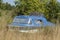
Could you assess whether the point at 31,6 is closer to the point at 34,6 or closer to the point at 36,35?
the point at 34,6

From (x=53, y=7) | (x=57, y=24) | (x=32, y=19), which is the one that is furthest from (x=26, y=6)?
(x=57, y=24)

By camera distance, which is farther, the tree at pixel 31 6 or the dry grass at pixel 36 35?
the tree at pixel 31 6

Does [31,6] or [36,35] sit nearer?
[36,35]

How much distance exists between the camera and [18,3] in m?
20.6

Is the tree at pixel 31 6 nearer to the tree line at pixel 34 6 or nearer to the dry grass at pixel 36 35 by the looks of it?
the tree line at pixel 34 6

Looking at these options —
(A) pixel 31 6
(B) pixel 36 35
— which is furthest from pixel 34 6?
(B) pixel 36 35

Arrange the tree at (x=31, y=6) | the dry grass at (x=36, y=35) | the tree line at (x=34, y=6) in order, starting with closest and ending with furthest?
1. the dry grass at (x=36, y=35)
2. the tree line at (x=34, y=6)
3. the tree at (x=31, y=6)

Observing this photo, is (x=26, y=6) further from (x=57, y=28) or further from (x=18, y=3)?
(x=57, y=28)

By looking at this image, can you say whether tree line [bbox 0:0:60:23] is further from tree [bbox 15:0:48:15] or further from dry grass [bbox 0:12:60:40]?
dry grass [bbox 0:12:60:40]

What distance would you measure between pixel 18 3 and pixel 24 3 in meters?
1.21

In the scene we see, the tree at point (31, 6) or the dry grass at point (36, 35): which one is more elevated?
the dry grass at point (36, 35)

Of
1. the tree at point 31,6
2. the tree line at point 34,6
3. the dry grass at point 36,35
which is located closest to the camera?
the dry grass at point 36,35

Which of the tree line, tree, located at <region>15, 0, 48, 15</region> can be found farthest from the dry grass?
tree, located at <region>15, 0, 48, 15</region>

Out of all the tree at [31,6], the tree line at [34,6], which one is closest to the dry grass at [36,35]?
the tree line at [34,6]
